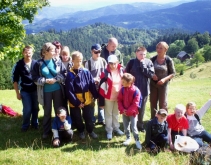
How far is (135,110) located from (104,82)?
113cm

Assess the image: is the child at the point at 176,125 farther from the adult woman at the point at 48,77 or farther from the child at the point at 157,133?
the adult woman at the point at 48,77

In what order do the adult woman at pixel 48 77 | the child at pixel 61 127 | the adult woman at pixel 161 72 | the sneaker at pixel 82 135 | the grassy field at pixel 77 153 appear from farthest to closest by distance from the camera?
the adult woman at pixel 161 72, the sneaker at pixel 82 135, the child at pixel 61 127, the adult woman at pixel 48 77, the grassy field at pixel 77 153

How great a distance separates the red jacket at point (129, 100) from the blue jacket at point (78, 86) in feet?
2.78

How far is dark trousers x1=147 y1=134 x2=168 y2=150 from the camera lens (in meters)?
5.88

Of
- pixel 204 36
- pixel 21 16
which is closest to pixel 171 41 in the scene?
pixel 204 36

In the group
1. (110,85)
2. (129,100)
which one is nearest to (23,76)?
(110,85)

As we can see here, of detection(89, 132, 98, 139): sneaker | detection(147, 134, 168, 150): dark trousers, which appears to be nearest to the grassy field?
detection(89, 132, 98, 139): sneaker

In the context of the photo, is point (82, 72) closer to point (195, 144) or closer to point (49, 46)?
point (49, 46)

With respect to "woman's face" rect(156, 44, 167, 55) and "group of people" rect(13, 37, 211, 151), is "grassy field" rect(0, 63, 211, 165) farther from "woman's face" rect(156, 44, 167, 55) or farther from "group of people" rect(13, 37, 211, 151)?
"woman's face" rect(156, 44, 167, 55)

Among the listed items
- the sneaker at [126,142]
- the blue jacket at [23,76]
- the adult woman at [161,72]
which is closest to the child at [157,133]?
the sneaker at [126,142]

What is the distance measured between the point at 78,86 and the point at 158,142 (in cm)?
252

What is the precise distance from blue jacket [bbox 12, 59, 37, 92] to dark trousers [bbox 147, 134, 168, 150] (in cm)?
368

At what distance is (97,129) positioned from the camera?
7410 mm

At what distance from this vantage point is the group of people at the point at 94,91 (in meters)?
5.96
